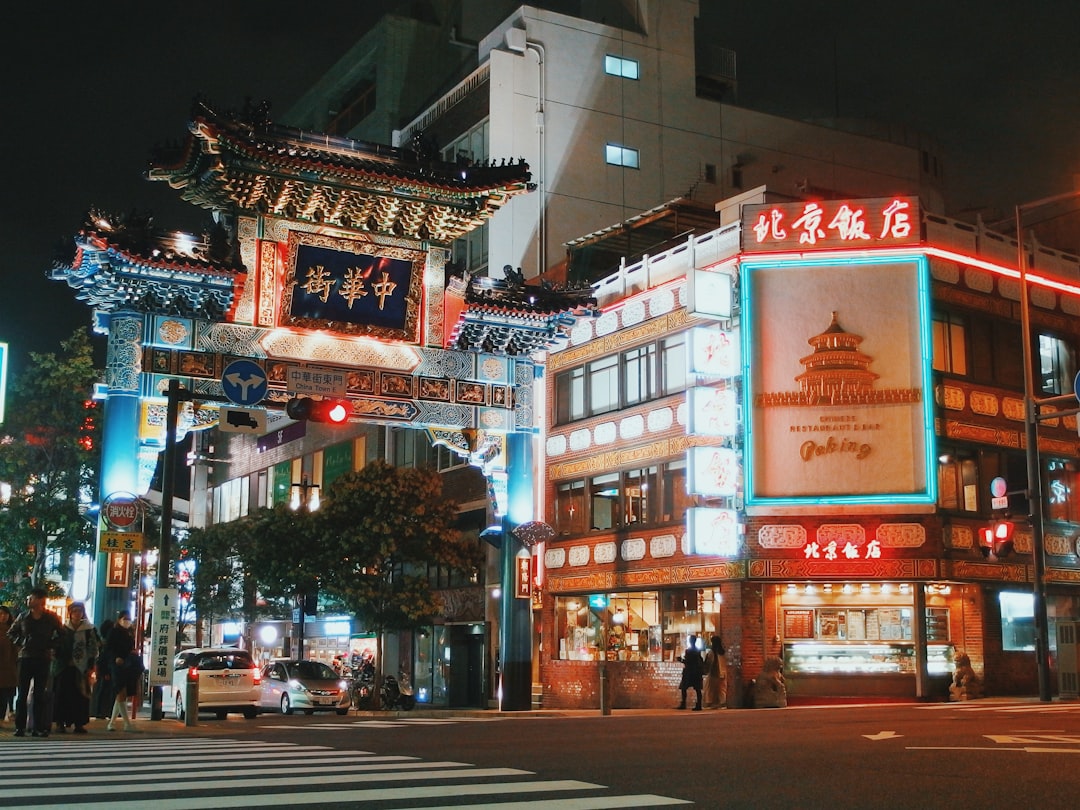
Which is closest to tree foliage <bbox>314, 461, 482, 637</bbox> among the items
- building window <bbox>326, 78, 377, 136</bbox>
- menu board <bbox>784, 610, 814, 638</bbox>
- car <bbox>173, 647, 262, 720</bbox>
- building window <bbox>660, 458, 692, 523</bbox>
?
car <bbox>173, 647, 262, 720</bbox>

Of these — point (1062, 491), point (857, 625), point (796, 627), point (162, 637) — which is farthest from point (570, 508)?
point (162, 637)

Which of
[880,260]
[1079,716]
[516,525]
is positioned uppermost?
[880,260]

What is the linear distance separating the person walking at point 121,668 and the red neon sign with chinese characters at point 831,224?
746 inches

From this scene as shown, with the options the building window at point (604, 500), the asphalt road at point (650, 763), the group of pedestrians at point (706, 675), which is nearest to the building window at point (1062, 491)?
the group of pedestrians at point (706, 675)

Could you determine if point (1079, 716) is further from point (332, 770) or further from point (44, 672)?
point (44, 672)

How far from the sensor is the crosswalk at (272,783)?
30.5 feet

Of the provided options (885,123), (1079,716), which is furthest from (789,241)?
(885,123)

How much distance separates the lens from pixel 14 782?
428 inches

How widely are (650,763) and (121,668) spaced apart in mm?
10727

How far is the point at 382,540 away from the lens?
36.2 meters

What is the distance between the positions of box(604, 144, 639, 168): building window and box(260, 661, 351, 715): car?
22.9 metres

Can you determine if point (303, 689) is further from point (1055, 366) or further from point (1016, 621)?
point (1055, 366)

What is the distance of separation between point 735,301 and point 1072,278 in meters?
11.1

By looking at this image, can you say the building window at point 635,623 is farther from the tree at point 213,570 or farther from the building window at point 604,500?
the tree at point 213,570
